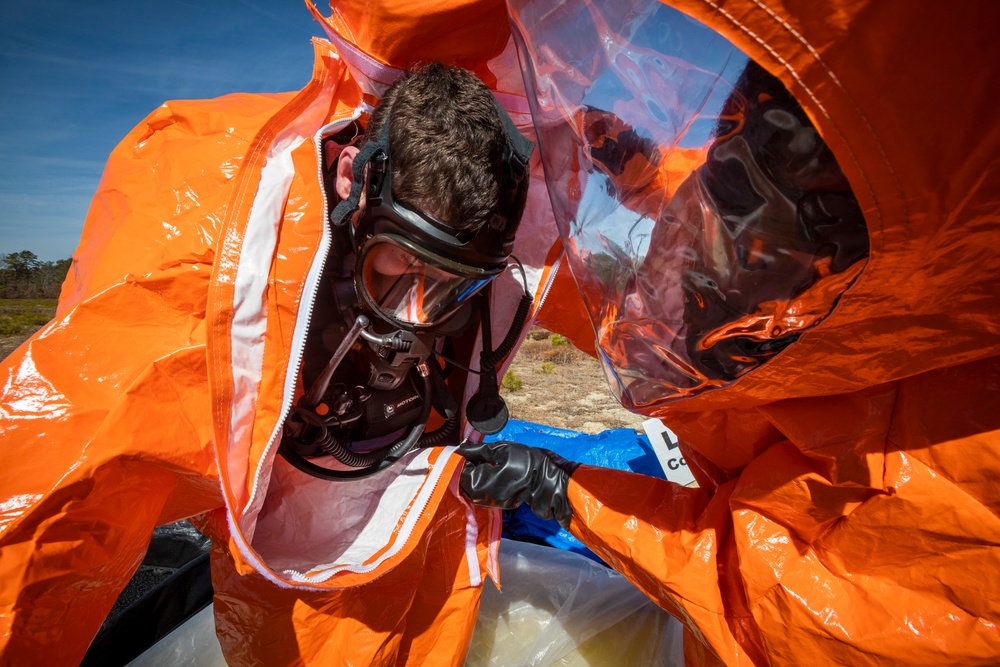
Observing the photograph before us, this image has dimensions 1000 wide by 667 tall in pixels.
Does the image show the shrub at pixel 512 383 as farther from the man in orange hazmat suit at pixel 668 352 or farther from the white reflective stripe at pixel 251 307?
the white reflective stripe at pixel 251 307

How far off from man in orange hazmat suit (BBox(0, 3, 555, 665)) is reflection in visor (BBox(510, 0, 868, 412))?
0.24 m

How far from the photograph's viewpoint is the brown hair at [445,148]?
110 cm

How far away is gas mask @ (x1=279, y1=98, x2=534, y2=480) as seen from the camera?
44.2 inches

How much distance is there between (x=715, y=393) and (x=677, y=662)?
4.26 ft

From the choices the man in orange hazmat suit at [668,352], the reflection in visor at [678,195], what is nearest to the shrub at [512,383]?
the man in orange hazmat suit at [668,352]

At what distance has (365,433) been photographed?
1562 mm

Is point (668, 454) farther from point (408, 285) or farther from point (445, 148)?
point (445, 148)

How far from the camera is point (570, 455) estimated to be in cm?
266

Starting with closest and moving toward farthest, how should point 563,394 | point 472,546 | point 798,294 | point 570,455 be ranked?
point 798,294, point 472,546, point 570,455, point 563,394

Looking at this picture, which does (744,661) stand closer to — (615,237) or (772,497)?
(772,497)

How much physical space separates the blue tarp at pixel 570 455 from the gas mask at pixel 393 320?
0.86 metres

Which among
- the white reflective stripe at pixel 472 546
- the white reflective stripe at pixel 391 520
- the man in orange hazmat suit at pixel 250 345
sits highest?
the man in orange hazmat suit at pixel 250 345

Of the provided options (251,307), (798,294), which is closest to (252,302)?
(251,307)

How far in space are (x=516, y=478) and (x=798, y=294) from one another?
3.17 ft
